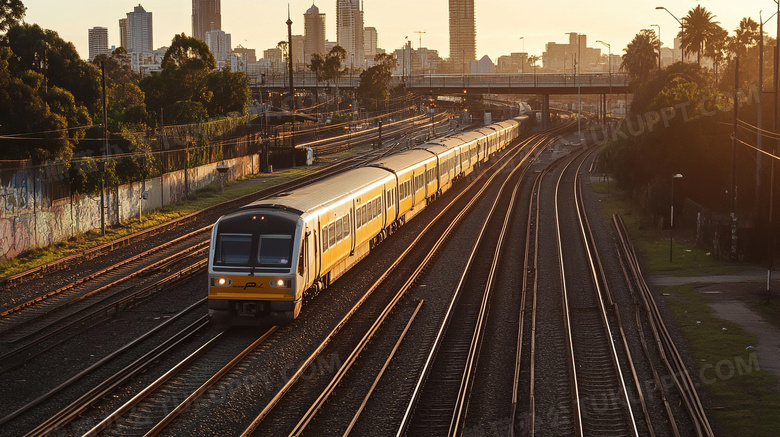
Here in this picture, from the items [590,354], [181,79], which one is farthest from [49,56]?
[590,354]

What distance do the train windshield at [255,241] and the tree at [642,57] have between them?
286 feet

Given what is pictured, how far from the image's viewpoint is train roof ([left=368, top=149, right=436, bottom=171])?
36275 mm

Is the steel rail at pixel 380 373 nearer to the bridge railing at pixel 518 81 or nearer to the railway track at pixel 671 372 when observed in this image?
the railway track at pixel 671 372

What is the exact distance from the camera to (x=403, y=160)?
39625 millimetres

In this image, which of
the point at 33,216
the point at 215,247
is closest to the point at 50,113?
the point at 33,216

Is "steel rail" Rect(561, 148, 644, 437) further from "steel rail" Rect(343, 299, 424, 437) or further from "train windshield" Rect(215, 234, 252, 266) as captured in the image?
"train windshield" Rect(215, 234, 252, 266)

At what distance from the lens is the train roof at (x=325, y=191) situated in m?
21.7

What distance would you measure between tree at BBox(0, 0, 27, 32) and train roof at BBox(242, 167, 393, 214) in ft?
67.3

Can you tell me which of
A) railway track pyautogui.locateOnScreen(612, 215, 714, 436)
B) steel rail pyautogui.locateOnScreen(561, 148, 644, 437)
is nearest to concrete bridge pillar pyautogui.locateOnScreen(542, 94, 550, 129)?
steel rail pyautogui.locateOnScreen(561, 148, 644, 437)

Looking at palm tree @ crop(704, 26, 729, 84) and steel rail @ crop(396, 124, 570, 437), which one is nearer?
steel rail @ crop(396, 124, 570, 437)

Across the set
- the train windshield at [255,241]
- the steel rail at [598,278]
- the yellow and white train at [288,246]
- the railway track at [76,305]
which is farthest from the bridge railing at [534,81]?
the train windshield at [255,241]

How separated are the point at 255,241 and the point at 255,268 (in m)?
0.67

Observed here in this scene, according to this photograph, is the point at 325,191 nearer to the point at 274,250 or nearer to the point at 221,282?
the point at 274,250

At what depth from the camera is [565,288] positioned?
26.2m
